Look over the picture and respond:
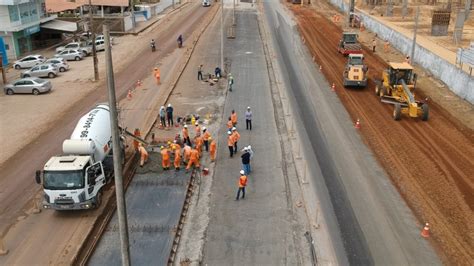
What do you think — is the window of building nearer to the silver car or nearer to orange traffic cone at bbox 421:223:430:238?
the silver car

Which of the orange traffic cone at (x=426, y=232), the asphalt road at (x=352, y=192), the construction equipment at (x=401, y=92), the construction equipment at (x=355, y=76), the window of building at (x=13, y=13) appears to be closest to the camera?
the asphalt road at (x=352, y=192)

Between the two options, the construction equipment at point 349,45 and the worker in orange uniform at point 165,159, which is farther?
the construction equipment at point 349,45

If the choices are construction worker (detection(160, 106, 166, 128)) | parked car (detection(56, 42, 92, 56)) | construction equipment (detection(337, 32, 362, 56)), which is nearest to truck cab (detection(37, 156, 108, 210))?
construction worker (detection(160, 106, 166, 128))

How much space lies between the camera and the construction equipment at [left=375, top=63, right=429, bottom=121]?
97.1ft

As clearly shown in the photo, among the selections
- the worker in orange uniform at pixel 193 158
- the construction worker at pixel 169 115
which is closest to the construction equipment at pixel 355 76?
the construction worker at pixel 169 115

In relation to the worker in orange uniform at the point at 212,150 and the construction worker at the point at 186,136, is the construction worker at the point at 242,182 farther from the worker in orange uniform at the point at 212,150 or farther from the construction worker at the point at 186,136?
the construction worker at the point at 186,136

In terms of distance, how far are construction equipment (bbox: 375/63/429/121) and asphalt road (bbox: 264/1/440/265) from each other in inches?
129

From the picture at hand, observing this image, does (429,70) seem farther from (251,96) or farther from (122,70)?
(122,70)

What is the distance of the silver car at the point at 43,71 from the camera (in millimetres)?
43219

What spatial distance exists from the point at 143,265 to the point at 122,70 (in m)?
32.7

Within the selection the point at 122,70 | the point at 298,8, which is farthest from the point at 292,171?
the point at 298,8

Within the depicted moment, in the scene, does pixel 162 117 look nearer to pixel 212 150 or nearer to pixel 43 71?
pixel 212 150

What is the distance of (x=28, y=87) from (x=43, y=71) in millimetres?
5835

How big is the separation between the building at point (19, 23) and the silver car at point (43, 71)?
691 centimetres
